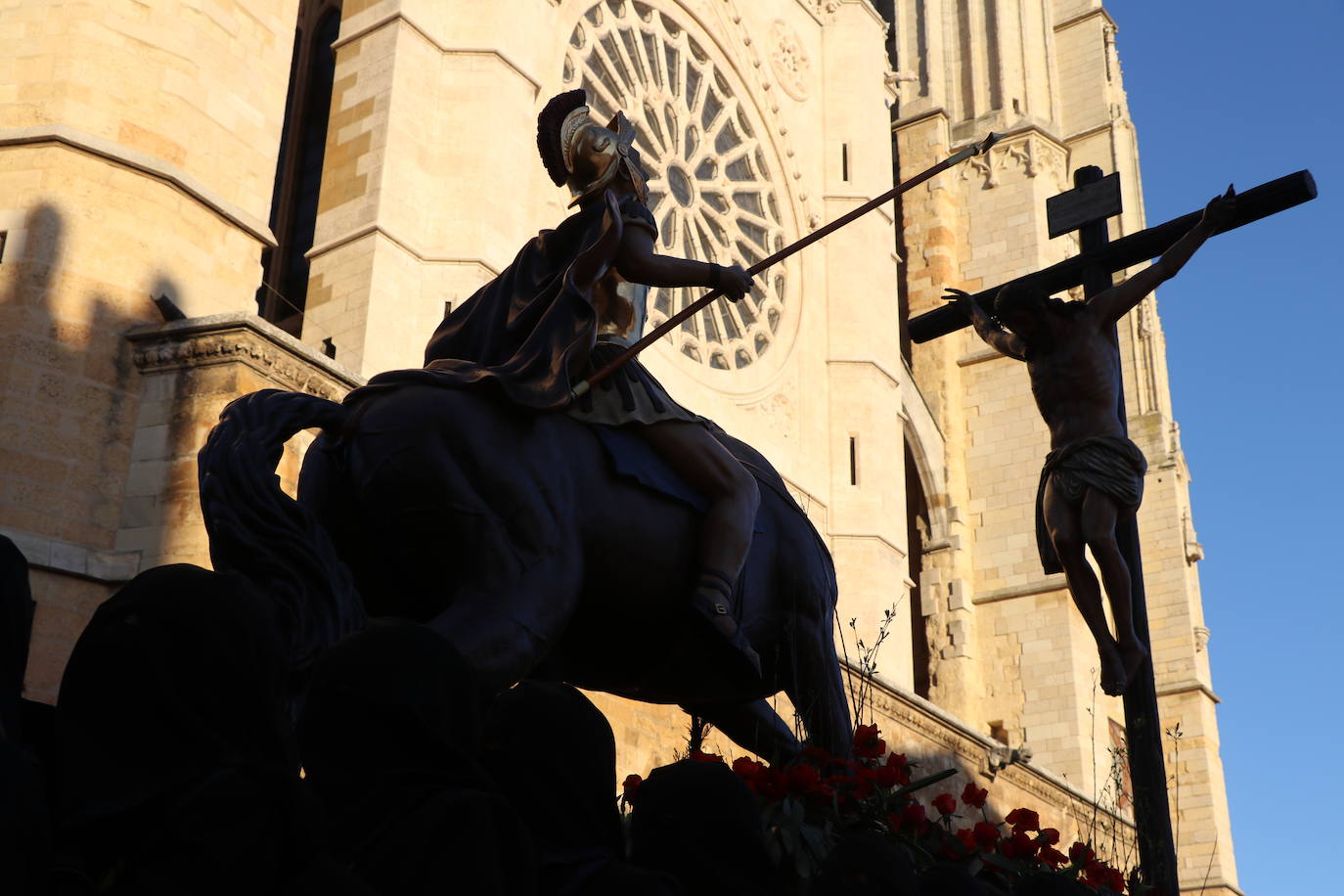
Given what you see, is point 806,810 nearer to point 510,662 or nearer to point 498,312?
point 510,662

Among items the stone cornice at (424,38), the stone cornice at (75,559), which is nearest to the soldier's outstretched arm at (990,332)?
the stone cornice at (75,559)

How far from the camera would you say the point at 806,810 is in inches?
158

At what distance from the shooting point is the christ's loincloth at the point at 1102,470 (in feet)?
16.8

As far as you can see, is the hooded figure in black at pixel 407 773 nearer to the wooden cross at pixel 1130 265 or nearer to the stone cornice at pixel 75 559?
the wooden cross at pixel 1130 265

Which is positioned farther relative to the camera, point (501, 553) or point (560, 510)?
point (560, 510)

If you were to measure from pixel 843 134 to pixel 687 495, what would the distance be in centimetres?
1952

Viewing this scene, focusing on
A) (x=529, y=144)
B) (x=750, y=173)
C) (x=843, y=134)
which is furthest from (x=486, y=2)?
(x=843, y=134)

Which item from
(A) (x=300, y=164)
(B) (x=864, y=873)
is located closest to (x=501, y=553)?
(B) (x=864, y=873)

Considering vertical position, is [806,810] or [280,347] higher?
[280,347]

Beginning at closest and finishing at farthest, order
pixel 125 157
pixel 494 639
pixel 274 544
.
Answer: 1. pixel 274 544
2. pixel 494 639
3. pixel 125 157

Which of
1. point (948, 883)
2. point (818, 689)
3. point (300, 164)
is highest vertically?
point (300, 164)

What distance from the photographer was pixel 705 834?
2.95m

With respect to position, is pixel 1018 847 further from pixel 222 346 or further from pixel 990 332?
pixel 222 346

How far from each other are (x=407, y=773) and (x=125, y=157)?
9967mm
